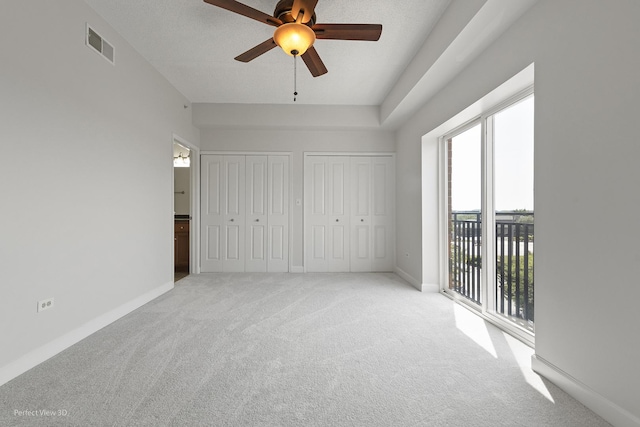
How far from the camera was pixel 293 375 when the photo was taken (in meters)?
1.85

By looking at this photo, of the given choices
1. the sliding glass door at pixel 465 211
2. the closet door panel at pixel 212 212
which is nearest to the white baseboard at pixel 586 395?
the sliding glass door at pixel 465 211

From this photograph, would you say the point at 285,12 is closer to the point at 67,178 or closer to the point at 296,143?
the point at 67,178

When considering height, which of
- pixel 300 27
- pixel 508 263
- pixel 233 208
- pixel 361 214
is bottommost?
pixel 508 263

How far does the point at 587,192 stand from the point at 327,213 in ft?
12.6

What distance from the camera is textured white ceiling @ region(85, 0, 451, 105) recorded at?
2.52 metres

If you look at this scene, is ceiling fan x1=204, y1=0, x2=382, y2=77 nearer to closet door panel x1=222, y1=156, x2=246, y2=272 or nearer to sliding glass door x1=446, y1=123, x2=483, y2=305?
sliding glass door x1=446, y1=123, x2=483, y2=305

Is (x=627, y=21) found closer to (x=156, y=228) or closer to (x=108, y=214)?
(x=108, y=214)

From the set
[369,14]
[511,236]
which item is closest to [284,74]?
[369,14]

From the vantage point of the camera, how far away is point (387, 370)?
1.92 m

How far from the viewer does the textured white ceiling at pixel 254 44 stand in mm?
2521

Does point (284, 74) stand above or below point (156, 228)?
above

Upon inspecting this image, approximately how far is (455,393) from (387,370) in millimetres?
413

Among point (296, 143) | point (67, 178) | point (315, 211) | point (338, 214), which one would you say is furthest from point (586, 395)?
point (296, 143)

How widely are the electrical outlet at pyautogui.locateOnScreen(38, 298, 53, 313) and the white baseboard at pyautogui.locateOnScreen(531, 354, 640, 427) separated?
11.1 feet
